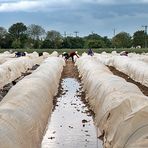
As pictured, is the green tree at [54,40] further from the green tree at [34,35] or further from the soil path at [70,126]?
the soil path at [70,126]

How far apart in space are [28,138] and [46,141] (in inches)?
53.3

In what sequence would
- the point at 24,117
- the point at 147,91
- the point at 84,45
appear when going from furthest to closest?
the point at 84,45 → the point at 147,91 → the point at 24,117

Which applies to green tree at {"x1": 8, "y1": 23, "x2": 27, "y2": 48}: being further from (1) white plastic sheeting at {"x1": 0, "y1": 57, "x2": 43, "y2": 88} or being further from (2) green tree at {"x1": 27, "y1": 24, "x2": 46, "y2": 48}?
(1) white plastic sheeting at {"x1": 0, "y1": 57, "x2": 43, "y2": 88}

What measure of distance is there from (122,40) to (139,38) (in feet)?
12.0

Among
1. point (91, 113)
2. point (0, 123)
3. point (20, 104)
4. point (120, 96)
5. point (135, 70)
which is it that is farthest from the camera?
point (135, 70)

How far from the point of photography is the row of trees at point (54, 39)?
6512cm

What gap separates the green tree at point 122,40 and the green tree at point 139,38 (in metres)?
1.15

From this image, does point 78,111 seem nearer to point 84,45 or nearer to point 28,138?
point 28,138

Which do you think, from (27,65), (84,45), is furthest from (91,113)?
(84,45)

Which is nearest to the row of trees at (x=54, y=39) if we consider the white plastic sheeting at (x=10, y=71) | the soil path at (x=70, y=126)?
the white plastic sheeting at (x=10, y=71)

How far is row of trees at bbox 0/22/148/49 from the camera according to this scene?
65.1 meters

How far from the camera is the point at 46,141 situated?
7.21 meters

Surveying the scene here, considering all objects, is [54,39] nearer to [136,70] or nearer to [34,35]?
[34,35]

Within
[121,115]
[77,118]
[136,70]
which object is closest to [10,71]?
[136,70]
